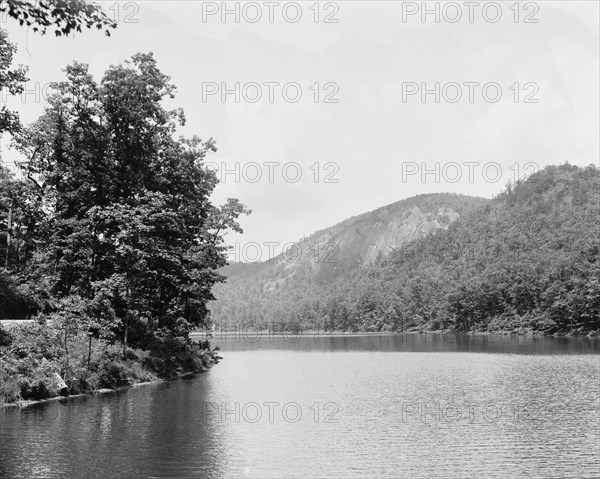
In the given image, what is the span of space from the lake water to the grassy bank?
2.05m

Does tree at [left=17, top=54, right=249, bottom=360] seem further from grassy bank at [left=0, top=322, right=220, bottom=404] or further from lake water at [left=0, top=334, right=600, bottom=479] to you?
lake water at [left=0, top=334, right=600, bottom=479]

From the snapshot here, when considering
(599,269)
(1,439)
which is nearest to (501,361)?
(1,439)

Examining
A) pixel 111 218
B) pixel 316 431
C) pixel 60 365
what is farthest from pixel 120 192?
pixel 316 431

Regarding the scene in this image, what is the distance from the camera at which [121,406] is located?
38406mm

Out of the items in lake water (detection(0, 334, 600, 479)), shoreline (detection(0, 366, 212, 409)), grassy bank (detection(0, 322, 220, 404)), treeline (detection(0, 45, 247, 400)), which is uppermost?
treeline (detection(0, 45, 247, 400))

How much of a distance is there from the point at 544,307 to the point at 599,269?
2042cm

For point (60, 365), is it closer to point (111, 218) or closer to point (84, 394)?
point (84, 394)

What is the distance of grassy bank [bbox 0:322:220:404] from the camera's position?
126 feet

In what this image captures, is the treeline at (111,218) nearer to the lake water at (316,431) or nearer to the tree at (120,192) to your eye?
the tree at (120,192)

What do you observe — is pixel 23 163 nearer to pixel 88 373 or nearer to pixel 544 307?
pixel 88 373

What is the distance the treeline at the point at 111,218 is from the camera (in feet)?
172

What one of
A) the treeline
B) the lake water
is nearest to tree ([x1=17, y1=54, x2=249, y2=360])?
the treeline

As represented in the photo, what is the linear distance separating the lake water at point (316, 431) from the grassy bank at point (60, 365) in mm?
2053

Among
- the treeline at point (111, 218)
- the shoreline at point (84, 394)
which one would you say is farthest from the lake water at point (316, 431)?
the treeline at point (111, 218)
